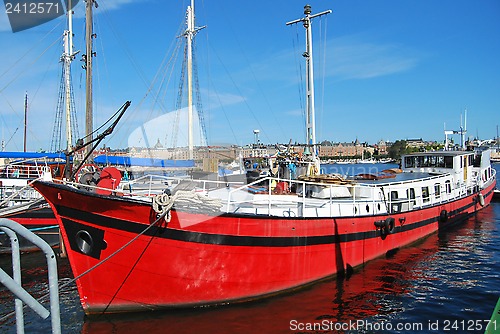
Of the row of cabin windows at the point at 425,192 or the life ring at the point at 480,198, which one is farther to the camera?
the life ring at the point at 480,198

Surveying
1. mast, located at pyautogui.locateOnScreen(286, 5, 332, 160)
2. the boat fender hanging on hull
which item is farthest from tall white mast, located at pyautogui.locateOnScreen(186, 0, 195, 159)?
the boat fender hanging on hull

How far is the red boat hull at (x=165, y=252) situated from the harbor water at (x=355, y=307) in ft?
1.23

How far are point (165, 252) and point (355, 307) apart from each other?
5.35m

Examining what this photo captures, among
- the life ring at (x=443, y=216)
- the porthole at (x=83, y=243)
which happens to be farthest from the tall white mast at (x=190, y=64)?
the porthole at (x=83, y=243)

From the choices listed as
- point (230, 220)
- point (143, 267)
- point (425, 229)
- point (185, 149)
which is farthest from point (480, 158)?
point (143, 267)

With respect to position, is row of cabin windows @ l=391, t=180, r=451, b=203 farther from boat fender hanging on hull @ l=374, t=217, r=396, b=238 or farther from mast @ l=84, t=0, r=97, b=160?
mast @ l=84, t=0, r=97, b=160

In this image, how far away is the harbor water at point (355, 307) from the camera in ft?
30.3

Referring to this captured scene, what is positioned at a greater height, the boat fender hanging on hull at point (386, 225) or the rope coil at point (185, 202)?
the rope coil at point (185, 202)

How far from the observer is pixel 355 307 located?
10.6 m

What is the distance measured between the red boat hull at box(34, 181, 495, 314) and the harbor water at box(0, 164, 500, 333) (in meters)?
0.38

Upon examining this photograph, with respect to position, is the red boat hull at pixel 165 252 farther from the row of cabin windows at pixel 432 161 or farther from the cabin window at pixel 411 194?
the row of cabin windows at pixel 432 161

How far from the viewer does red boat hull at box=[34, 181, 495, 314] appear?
9.09m

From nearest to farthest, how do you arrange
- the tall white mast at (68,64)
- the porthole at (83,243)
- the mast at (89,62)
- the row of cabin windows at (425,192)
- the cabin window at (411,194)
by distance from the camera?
the porthole at (83,243)
the row of cabin windows at (425,192)
the cabin window at (411,194)
the mast at (89,62)
the tall white mast at (68,64)

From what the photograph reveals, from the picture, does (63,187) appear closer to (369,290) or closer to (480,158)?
(369,290)
